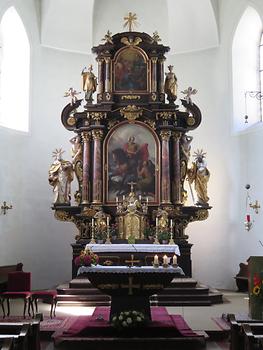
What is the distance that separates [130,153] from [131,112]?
3.86ft

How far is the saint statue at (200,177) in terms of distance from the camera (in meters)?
15.6

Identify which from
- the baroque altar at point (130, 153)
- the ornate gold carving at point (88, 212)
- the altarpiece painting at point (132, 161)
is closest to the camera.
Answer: the ornate gold carving at point (88, 212)

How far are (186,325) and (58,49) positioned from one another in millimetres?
11454

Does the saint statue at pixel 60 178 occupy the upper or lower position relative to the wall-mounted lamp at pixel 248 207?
upper

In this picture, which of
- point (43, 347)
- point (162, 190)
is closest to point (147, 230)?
point (162, 190)

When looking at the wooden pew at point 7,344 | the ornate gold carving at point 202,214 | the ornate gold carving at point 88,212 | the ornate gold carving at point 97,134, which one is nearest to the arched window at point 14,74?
the ornate gold carving at point 97,134

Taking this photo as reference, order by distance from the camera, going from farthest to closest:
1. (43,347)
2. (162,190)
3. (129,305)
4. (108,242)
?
(162,190) → (108,242) → (129,305) → (43,347)

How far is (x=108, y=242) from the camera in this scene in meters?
14.0

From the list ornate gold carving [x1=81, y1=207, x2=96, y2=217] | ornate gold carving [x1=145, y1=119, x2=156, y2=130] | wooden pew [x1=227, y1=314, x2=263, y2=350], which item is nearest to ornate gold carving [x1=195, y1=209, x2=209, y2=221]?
ornate gold carving [x1=145, y1=119, x2=156, y2=130]

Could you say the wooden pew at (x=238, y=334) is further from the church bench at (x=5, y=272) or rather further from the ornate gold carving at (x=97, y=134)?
the ornate gold carving at (x=97, y=134)

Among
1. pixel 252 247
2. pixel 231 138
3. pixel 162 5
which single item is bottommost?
pixel 252 247

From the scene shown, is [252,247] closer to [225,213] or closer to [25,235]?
[225,213]

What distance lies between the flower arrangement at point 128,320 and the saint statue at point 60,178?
709 centimetres

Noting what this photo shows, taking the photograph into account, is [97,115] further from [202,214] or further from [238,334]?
[238,334]
